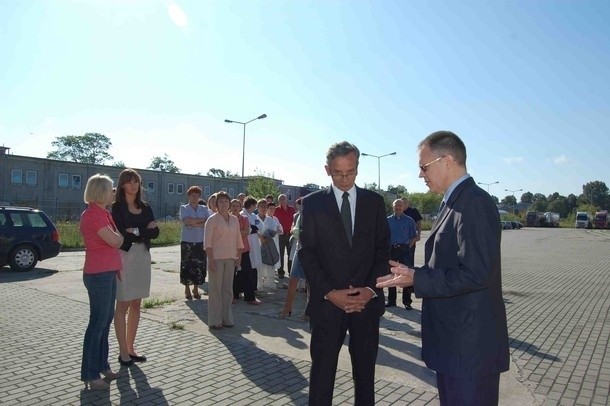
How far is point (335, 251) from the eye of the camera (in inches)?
134

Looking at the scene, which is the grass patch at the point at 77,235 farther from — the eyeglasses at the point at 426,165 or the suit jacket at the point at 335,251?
the eyeglasses at the point at 426,165

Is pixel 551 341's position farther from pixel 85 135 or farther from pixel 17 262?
pixel 85 135

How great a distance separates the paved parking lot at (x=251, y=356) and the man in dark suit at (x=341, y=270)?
1.07 metres

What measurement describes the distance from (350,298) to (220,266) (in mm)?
3920

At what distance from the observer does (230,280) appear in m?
7.01

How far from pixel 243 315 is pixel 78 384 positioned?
335 cm

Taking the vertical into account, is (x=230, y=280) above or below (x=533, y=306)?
above

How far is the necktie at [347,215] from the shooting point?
11.3 feet

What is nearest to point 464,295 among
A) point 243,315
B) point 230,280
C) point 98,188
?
point 98,188

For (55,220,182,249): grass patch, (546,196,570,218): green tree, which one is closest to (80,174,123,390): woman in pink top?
(55,220,182,249): grass patch

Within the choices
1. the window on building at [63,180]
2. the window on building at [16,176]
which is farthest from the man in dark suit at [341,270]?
the window on building at [63,180]

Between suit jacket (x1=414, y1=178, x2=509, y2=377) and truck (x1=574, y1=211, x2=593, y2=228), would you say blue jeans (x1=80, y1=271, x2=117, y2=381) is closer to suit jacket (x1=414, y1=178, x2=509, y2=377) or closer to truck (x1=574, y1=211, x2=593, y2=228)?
suit jacket (x1=414, y1=178, x2=509, y2=377)

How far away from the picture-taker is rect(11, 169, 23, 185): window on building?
46.1 meters

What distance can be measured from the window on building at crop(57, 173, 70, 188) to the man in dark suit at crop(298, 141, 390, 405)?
52.8 meters
